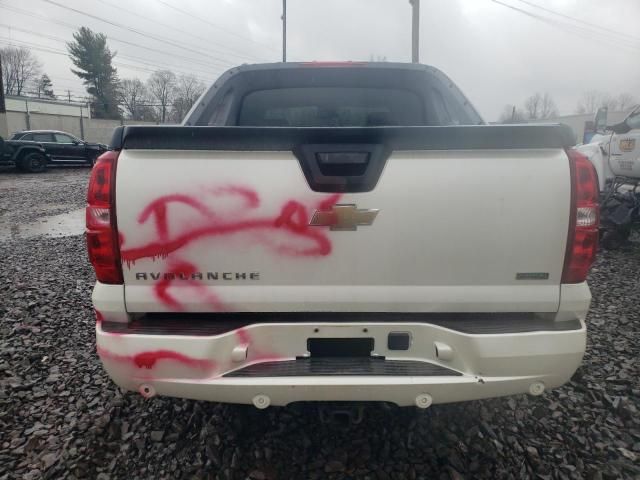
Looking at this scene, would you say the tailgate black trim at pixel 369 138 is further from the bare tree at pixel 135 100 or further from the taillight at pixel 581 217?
the bare tree at pixel 135 100

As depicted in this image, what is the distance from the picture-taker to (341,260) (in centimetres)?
184

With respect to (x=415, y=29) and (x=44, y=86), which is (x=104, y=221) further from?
(x=44, y=86)

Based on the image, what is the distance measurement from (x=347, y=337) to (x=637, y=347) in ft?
9.18

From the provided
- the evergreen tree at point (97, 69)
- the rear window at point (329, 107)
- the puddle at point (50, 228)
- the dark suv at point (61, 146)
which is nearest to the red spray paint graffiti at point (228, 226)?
the rear window at point (329, 107)

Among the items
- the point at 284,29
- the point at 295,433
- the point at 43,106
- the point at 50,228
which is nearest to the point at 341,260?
the point at 295,433

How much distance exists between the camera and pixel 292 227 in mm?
1802

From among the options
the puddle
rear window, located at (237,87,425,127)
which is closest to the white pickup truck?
rear window, located at (237,87,425,127)

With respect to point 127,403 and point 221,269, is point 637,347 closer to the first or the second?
point 221,269

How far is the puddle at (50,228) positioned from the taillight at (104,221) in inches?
263

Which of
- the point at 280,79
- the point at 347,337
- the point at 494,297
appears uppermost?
the point at 280,79

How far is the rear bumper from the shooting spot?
1.79 meters

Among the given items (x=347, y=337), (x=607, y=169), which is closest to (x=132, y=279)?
(x=347, y=337)

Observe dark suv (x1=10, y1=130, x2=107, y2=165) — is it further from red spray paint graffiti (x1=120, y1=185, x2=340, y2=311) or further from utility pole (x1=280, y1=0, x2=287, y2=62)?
red spray paint graffiti (x1=120, y1=185, x2=340, y2=311)

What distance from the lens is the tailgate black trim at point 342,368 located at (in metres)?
1.82
